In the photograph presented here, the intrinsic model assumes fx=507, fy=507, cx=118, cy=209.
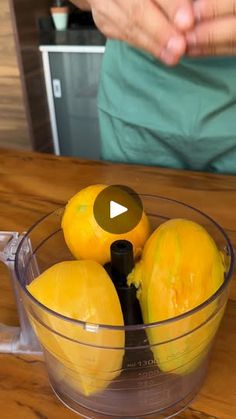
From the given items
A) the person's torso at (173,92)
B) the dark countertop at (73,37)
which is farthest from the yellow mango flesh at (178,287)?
the dark countertop at (73,37)

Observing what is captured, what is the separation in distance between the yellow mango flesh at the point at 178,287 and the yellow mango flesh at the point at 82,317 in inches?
0.9

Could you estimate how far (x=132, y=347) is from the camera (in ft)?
1.05

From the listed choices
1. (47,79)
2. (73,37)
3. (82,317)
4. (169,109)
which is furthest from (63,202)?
(47,79)

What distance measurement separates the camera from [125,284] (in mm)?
341

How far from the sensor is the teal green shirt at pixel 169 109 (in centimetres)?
64

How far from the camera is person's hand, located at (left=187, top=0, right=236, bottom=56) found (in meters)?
0.41

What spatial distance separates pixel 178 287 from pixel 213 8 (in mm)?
239

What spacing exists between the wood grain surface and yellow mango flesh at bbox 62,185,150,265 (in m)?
1.49

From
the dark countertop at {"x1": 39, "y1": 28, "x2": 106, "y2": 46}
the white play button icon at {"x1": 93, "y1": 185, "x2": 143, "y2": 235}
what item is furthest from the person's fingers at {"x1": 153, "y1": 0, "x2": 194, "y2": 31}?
the dark countertop at {"x1": 39, "y1": 28, "x2": 106, "y2": 46}

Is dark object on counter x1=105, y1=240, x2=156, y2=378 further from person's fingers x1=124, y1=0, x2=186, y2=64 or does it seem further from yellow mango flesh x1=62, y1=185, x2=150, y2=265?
person's fingers x1=124, y1=0, x2=186, y2=64

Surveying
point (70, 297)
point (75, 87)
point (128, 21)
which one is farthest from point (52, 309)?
point (75, 87)

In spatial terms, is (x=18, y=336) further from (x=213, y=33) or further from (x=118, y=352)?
(x=213, y=33)

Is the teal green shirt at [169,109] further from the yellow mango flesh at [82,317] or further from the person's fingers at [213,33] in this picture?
the yellow mango flesh at [82,317]

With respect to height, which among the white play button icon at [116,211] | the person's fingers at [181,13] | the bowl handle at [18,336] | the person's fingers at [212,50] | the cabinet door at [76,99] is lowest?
the cabinet door at [76,99]
